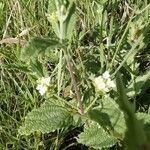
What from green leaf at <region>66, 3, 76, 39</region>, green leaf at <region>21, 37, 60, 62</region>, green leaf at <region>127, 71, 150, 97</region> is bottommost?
green leaf at <region>127, 71, 150, 97</region>

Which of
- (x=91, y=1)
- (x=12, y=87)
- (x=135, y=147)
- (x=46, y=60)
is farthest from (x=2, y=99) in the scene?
(x=135, y=147)

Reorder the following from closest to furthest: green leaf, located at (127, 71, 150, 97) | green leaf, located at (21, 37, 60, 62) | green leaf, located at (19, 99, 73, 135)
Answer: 1. green leaf, located at (21, 37, 60, 62)
2. green leaf, located at (19, 99, 73, 135)
3. green leaf, located at (127, 71, 150, 97)

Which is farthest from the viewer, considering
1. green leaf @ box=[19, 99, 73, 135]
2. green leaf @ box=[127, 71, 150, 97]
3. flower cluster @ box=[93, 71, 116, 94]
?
green leaf @ box=[127, 71, 150, 97]

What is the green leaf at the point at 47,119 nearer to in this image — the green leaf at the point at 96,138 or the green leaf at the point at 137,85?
the green leaf at the point at 96,138

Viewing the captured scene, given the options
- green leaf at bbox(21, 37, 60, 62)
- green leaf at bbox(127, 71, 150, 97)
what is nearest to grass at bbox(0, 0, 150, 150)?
green leaf at bbox(127, 71, 150, 97)

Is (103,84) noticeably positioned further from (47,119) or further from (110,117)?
(47,119)

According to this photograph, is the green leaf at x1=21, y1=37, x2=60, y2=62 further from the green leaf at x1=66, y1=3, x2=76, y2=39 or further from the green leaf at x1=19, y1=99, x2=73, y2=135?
the green leaf at x1=19, y1=99, x2=73, y2=135

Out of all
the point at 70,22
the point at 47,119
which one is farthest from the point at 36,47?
the point at 47,119
